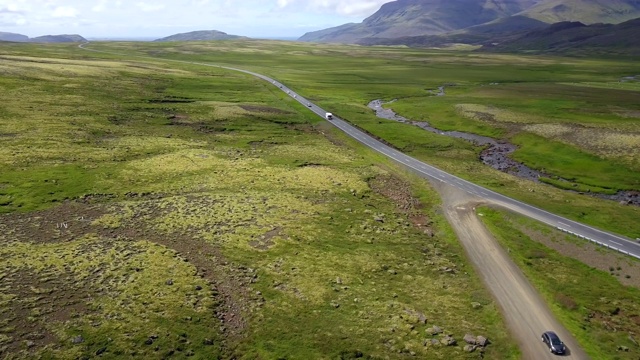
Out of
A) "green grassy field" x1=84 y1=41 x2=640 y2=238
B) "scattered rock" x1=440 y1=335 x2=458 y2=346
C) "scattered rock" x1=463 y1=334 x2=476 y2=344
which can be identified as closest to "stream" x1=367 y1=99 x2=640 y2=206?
"green grassy field" x1=84 y1=41 x2=640 y2=238

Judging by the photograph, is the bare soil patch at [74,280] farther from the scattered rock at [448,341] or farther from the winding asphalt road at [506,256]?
the winding asphalt road at [506,256]

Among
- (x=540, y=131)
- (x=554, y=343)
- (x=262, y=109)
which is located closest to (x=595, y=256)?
(x=554, y=343)

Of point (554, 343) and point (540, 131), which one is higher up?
point (540, 131)

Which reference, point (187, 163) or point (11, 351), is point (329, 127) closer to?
point (187, 163)

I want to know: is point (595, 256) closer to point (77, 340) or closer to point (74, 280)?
point (77, 340)

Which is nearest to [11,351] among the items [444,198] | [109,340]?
[109,340]

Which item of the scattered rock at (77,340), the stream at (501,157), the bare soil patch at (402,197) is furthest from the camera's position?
the stream at (501,157)

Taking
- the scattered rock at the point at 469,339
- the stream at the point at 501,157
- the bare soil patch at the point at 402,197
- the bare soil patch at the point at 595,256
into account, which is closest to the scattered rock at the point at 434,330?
the scattered rock at the point at 469,339
